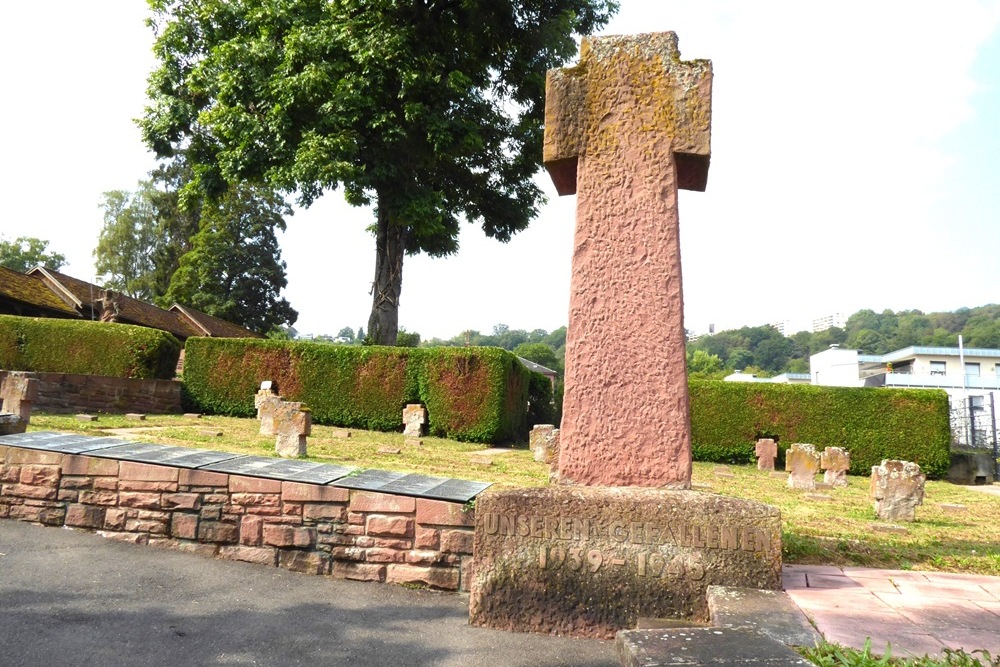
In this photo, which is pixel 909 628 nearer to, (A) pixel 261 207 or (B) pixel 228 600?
(B) pixel 228 600

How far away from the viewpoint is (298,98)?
15.8 meters

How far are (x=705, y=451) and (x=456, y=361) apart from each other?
649 centimetres

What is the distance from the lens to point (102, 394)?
1509 cm

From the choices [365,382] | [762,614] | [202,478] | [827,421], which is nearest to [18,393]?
[365,382]

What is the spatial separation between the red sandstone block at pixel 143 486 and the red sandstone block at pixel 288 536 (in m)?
0.73

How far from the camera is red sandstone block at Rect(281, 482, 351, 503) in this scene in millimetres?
3953

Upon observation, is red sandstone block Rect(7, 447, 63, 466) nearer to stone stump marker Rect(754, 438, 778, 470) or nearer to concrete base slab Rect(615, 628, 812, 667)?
concrete base slab Rect(615, 628, 812, 667)

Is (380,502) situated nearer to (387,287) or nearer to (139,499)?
(139,499)

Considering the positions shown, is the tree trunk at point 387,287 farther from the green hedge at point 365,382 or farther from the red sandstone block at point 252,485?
the red sandstone block at point 252,485

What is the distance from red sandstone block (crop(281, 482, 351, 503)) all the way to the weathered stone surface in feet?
3.28

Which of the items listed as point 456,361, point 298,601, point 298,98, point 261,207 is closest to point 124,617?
point 298,601

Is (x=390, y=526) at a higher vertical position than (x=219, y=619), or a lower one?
higher

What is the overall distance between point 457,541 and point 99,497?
2.44 metres

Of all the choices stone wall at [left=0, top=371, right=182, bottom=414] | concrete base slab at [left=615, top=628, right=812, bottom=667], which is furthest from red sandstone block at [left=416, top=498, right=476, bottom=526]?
stone wall at [left=0, top=371, right=182, bottom=414]
